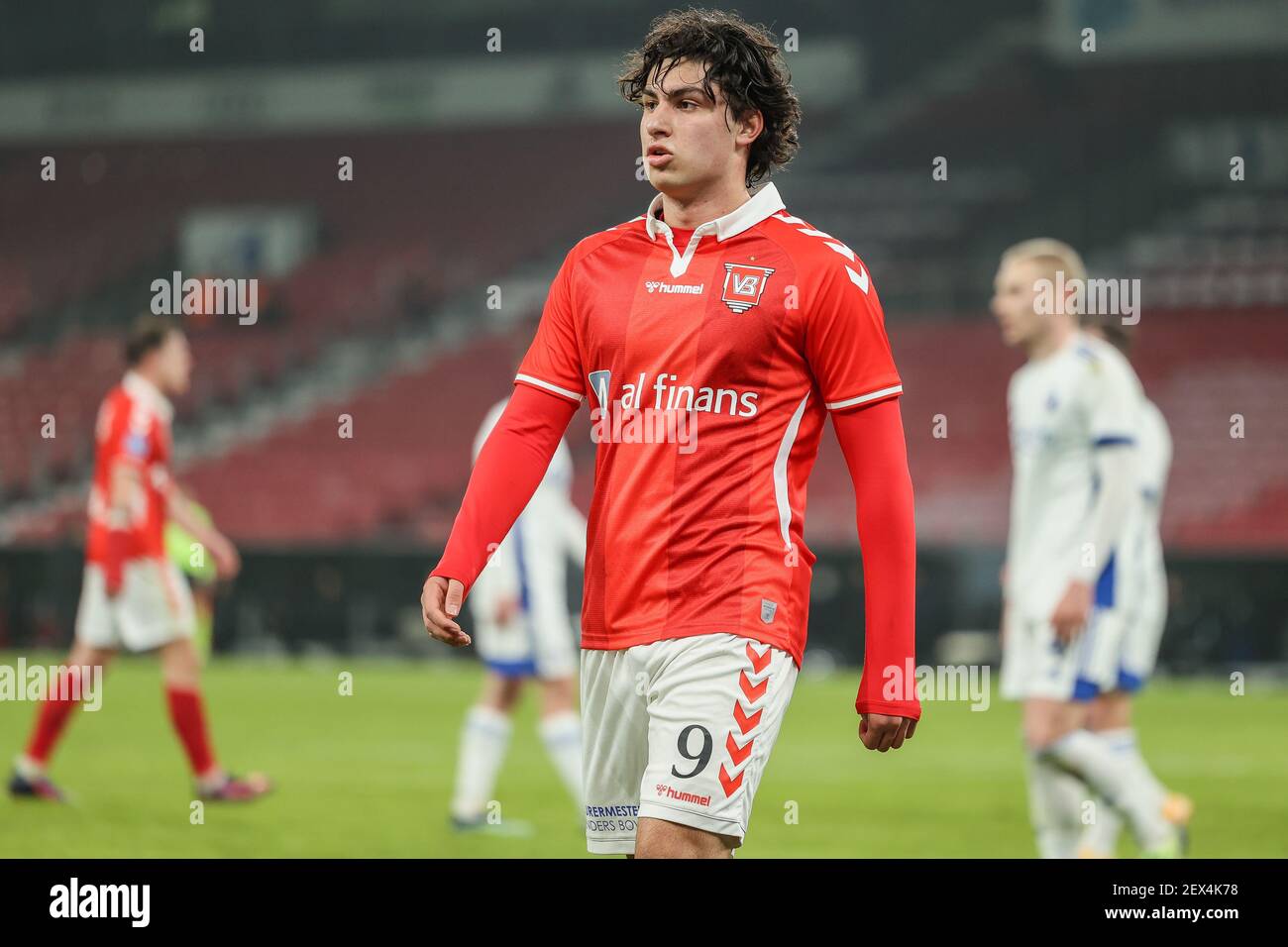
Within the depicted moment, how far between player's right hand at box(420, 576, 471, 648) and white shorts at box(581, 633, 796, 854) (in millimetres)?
335

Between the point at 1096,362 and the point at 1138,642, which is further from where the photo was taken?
the point at 1138,642

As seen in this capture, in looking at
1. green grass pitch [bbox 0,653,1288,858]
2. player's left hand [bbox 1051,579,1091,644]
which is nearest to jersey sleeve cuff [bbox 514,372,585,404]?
player's left hand [bbox 1051,579,1091,644]

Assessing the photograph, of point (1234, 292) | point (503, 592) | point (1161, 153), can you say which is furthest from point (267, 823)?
point (1161, 153)

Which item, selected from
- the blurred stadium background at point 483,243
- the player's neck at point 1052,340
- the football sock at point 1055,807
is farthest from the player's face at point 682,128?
the blurred stadium background at point 483,243

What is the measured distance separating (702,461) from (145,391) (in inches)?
202

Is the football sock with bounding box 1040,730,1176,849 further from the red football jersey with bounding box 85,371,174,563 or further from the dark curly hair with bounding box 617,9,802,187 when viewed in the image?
the red football jersey with bounding box 85,371,174,563

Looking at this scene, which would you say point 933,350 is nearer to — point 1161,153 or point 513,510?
point 1161,153

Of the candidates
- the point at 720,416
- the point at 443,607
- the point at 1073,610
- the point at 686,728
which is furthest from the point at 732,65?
the point at 1073,610

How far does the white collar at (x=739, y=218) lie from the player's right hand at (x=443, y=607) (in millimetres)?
875

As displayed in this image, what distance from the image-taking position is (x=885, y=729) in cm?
322

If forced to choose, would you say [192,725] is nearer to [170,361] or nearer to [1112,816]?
[170,361]

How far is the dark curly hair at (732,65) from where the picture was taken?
11.5 feet

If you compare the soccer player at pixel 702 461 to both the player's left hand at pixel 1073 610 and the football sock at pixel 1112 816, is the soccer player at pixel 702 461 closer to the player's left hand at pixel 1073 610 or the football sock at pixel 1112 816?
the player's left hand at pixel 1073 610

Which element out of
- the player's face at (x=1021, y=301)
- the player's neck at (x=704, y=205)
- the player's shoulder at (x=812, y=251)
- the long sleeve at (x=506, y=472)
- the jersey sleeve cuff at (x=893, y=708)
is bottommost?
the jersey sleeve cuff at (x=893, y=708)
